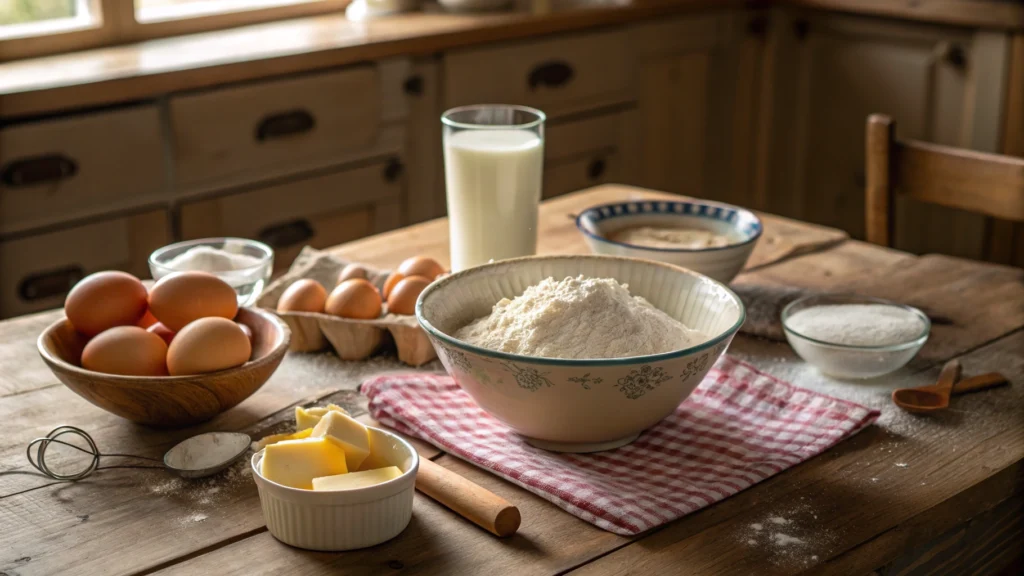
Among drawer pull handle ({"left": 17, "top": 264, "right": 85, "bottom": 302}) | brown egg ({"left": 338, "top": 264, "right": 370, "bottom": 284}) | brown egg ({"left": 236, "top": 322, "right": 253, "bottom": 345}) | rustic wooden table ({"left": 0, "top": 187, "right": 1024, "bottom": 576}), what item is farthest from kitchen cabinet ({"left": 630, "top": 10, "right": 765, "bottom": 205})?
brown egg ({"left": 236, "top": 322, "right": 253, "bottom": 345})

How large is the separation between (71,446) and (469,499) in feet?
1.22

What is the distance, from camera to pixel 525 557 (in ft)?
2.53

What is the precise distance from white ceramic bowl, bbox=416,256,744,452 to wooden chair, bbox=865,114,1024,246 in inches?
28.2

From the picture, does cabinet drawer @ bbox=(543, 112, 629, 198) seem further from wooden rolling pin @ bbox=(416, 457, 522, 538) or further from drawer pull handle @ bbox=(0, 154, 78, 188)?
wooden rolling pin @ bbox=(416, 457, 522, 538)

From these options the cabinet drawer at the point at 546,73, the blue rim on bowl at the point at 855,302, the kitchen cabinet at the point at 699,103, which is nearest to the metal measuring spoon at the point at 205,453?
the blue rim on bowl at the point at 855,302

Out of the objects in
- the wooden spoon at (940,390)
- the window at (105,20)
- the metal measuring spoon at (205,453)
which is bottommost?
the wooden spoon at (940,390)

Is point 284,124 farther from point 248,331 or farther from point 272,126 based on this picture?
point 248,331

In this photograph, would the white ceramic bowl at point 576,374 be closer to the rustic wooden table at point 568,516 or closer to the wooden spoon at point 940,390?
the rustic wooden table at point 568,516

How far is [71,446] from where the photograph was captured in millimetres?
927

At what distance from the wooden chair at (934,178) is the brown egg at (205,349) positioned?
1043 mm

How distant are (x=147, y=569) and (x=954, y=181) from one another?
1.26 meters

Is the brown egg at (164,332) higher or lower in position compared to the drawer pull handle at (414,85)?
lower

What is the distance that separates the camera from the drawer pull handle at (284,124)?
215 centimetres

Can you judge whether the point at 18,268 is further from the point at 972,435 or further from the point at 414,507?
the point at 972,435
